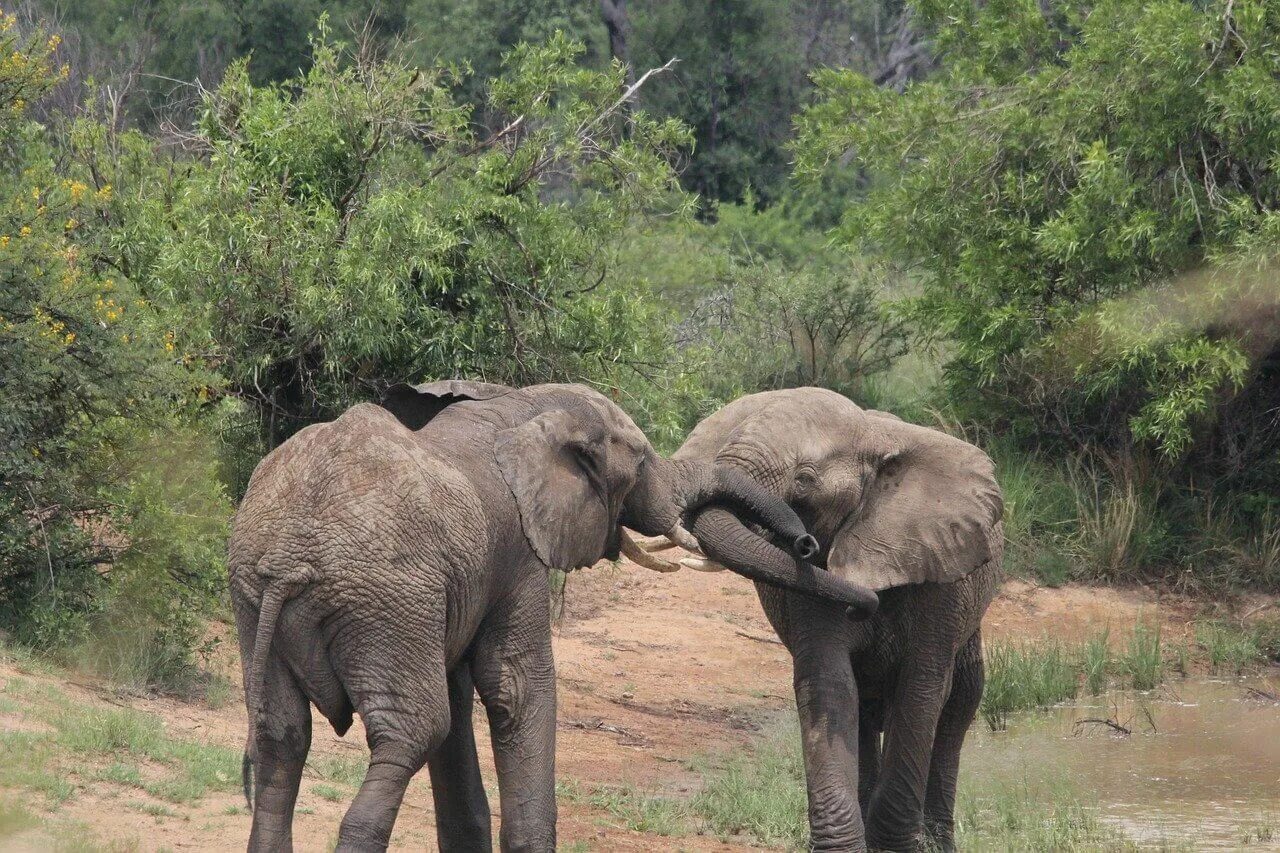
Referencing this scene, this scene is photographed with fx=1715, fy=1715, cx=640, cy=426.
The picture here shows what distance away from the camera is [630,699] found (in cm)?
1122

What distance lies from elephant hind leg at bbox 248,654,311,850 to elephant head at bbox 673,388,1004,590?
76.4 inches

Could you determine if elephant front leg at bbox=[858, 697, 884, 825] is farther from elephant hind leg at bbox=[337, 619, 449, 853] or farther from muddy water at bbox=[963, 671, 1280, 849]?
elephant hind leg at bbox=[337, 619, 449, 853]

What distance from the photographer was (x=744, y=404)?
22.7 ft

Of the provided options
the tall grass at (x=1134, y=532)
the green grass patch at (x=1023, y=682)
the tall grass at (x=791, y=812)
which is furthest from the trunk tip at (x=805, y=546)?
the tall grass at (x=1134, y=532)

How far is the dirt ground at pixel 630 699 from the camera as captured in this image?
6914 millimetres

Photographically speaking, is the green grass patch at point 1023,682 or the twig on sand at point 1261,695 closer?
the green grass patch at point 1023,682

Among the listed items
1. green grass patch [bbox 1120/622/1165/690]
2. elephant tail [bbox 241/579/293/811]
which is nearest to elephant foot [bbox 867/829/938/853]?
elephant tail [bbox 241/579/293/811]

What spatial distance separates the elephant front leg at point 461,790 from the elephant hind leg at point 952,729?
7.81 ft

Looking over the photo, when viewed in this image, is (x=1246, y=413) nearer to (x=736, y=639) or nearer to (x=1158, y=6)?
(x=1158, y=6)

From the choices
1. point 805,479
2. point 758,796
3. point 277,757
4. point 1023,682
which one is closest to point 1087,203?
point 1023,682

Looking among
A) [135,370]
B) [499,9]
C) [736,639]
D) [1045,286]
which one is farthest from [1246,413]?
[499,9]

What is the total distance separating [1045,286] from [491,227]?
5.63 m

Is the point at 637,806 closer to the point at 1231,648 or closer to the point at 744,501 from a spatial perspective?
the point at 744,501

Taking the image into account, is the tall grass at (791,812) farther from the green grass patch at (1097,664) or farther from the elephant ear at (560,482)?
the green grass patch at (1097,664)
